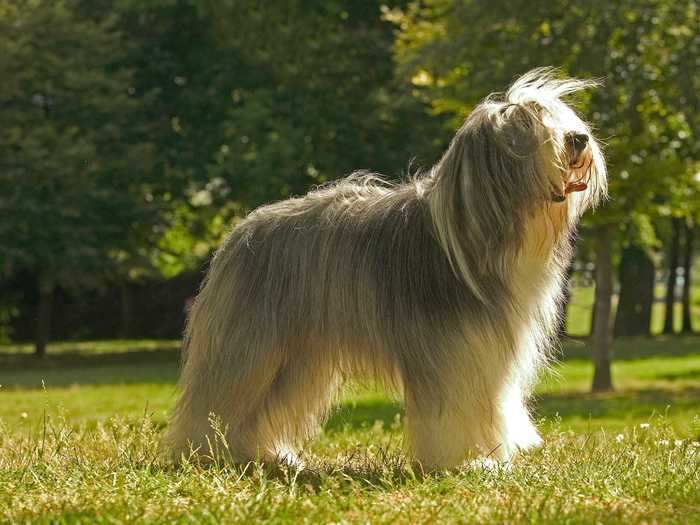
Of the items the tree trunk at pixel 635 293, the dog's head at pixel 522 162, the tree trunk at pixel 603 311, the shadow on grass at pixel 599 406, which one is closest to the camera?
the dog's head at pixel 522 162

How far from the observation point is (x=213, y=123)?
22.1 m

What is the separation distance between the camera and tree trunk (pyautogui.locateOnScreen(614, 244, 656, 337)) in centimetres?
2669

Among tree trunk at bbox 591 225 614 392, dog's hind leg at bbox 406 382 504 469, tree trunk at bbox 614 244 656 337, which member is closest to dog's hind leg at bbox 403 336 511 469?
dog's hind leg at bbox 406 382 504 469

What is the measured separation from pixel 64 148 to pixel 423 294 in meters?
15.5

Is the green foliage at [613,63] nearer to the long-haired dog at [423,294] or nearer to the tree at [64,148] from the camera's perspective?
the long-haired dog at [423,294]

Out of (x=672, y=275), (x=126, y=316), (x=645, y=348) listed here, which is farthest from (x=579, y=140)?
(x=126, y=316)

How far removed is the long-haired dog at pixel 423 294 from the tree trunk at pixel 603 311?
356 inches

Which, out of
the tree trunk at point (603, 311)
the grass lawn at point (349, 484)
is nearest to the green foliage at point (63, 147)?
the tree trunk at point (603, 311)

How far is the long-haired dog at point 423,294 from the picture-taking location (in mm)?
5043

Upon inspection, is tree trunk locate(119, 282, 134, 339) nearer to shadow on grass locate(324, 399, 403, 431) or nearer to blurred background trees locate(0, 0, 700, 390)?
blurred background trees locate(0, 0, 700, 390)

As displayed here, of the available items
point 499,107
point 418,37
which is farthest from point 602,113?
point 499,107

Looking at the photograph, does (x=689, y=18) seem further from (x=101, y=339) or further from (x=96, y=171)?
(x=101, y=339)

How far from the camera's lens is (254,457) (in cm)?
561

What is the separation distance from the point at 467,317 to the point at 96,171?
1590 cm
